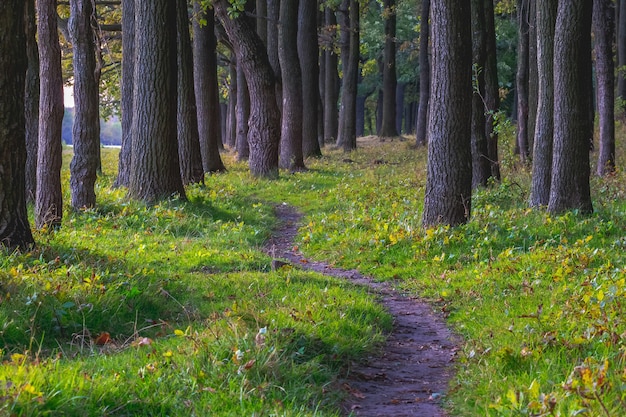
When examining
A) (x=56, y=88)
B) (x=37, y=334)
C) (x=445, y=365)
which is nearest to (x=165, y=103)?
(x=56, y=88)

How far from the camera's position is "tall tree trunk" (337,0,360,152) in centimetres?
2966

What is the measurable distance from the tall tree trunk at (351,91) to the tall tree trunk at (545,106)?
17550 mm

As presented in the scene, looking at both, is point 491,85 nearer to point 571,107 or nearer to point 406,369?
point 571,107

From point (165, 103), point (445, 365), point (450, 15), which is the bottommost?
point (445, 365)

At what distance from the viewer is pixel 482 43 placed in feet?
48.1

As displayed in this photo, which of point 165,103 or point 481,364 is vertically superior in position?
point 165,103

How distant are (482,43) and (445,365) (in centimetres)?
1031

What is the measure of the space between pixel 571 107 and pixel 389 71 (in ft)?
76.8

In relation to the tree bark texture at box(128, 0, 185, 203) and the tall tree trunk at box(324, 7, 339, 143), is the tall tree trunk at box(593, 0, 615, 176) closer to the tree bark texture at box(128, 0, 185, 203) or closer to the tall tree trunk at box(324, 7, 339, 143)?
the tree bark texture at box(128, 0, 185, 203)

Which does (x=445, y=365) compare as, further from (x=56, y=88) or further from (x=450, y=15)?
(x=56, y=88)

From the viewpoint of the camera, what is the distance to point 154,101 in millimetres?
12930

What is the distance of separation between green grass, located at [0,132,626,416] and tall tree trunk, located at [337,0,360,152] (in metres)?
17.6

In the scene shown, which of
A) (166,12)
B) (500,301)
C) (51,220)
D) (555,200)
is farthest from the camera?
(166,12)

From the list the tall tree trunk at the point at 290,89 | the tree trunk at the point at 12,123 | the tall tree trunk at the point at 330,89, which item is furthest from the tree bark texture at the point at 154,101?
the tall tree trunk at the point at 330,89
